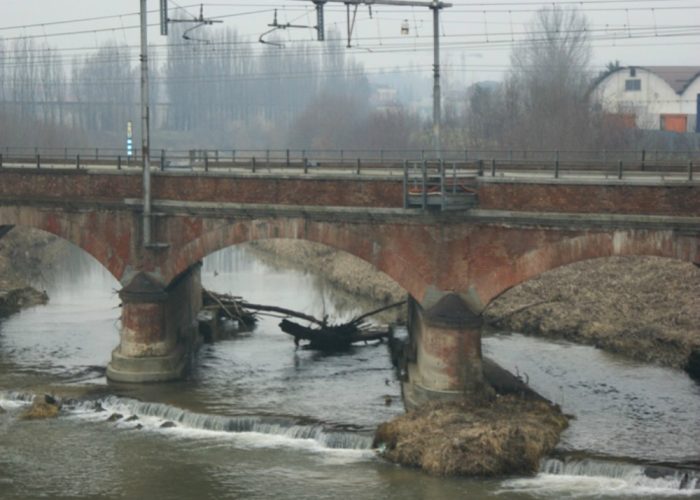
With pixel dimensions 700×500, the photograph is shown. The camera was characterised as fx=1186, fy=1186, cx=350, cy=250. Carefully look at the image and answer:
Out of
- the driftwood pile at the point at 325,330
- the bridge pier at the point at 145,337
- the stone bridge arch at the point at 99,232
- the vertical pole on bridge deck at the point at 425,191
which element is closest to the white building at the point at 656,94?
the driftwood pile at the point at 325,330

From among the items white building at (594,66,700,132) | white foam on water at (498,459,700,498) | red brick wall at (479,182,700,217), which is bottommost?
white foam on water at (498,459,700,498)

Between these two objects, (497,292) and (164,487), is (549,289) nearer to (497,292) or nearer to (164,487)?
(497,292)

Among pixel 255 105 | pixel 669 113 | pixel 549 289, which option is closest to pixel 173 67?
pixel 255 105

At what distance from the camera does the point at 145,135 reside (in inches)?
1342

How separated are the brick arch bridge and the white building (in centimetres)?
5164

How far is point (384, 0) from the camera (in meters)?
33.1

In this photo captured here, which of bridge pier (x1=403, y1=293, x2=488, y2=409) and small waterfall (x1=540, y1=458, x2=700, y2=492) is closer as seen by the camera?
small waterfall (x1=540, y1=458, x2=700, y2=492)

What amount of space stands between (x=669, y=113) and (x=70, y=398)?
62.4 metres

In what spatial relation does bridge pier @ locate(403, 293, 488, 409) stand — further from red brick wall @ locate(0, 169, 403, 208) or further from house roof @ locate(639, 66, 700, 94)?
house roof @ locate(639, 66, 700, 94)

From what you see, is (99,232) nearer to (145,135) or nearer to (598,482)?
(145,135)

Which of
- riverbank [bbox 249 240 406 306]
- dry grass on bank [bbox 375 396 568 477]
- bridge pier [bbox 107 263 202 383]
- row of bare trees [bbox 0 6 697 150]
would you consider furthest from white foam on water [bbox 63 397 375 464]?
row of bare trees [bbox 0 6 697 150]

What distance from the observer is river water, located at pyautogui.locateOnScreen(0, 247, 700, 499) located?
85.7ft

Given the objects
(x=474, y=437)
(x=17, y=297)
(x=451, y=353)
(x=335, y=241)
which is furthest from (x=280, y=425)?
(x=17, y=297)

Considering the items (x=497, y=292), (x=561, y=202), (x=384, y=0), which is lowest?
(x=497, y=292)
